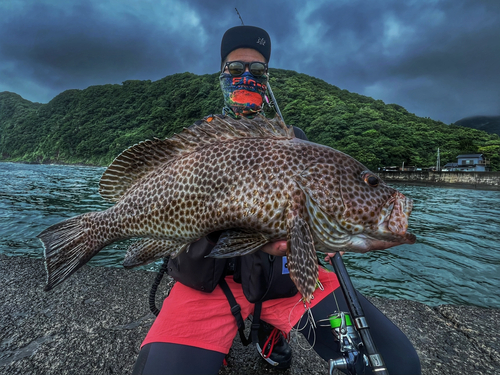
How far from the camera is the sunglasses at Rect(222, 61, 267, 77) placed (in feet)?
13.1

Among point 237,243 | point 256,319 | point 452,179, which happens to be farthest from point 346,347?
point 452,179

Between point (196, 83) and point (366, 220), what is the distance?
3642 inches

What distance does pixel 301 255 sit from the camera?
5.30ft

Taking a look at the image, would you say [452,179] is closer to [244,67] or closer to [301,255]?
[244,67]

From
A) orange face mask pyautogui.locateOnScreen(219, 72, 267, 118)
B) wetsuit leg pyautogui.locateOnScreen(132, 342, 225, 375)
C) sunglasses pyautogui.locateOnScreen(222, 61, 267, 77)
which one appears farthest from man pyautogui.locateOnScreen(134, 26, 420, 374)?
sunglasses pyautogui.locateOnScreen(222, 61, 267, 77)

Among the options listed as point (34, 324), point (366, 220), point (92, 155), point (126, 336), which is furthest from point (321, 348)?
point (92, 155)

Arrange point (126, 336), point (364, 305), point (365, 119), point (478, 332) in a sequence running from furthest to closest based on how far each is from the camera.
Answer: point (365, 119) → point (478, 332) → point (126, 336) → point (364, 305)

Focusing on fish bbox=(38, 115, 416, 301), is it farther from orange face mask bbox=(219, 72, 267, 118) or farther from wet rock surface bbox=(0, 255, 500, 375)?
orange face mask bbox=(219, 72, 267, 118)

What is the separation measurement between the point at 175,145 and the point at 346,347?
224cm

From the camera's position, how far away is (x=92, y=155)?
79.7m

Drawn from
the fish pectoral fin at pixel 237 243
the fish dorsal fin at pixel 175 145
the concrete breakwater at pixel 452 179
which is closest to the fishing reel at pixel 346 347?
the fish pectoral fin at pixel 237 243

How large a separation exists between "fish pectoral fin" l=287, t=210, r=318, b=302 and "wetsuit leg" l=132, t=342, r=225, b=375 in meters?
1.13

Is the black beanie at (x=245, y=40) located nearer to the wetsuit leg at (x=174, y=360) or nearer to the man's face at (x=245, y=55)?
the man's face at (x=245, y=55)

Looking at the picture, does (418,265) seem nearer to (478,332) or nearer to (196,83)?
(478,332)
